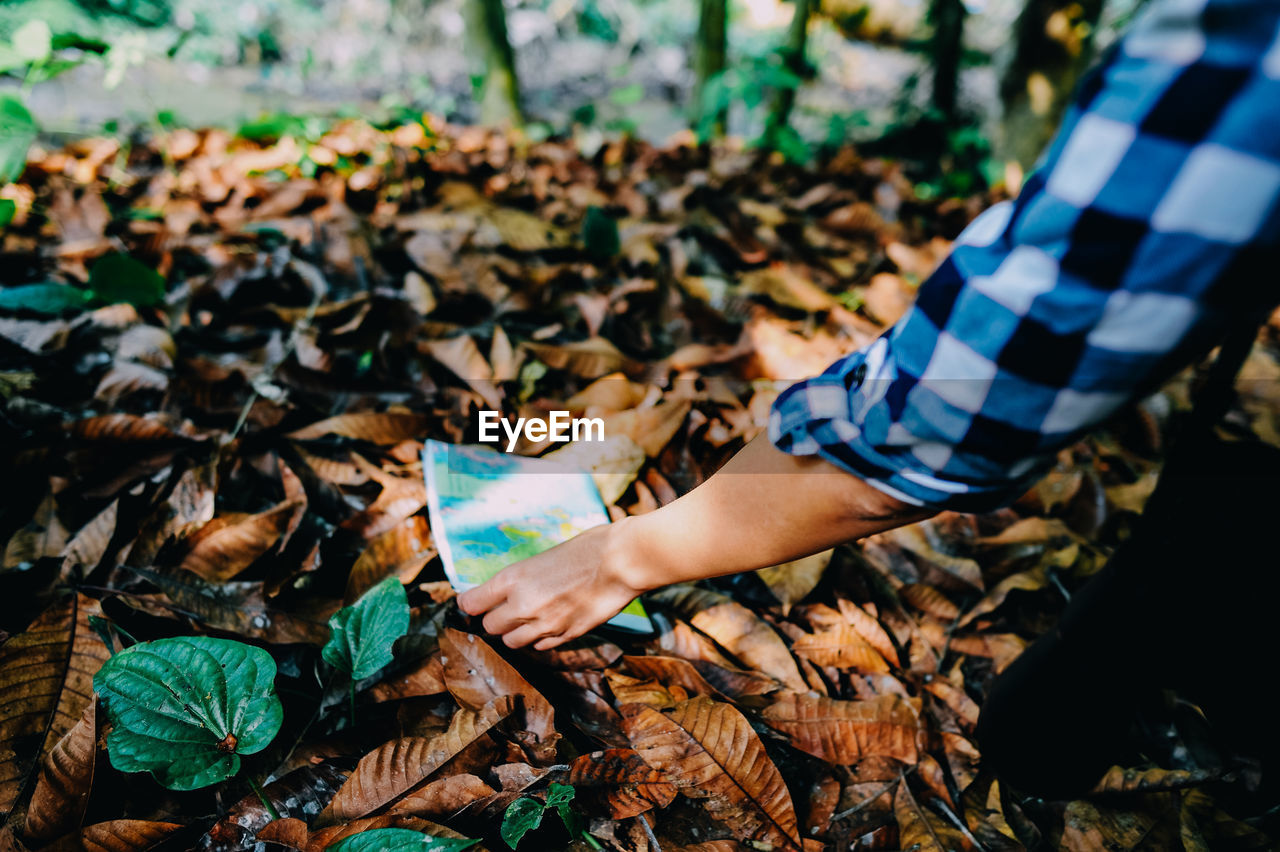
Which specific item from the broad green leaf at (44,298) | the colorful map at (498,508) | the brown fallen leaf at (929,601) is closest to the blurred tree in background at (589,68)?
the broad green leaf at (44,298)

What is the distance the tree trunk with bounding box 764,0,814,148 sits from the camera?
11.5 feet

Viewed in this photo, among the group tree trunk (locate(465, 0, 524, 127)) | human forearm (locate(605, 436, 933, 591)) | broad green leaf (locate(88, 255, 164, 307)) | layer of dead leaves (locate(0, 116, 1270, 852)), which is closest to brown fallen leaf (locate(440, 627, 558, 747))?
layer of dead leaves (locate(0, 116, 1270, 852))

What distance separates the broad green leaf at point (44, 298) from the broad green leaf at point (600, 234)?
1128 millimetres

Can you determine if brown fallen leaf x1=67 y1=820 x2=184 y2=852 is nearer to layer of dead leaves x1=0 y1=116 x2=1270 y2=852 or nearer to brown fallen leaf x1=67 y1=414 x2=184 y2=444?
layer of dead leaves x1=0 y1=116 x2=1270 y2=852

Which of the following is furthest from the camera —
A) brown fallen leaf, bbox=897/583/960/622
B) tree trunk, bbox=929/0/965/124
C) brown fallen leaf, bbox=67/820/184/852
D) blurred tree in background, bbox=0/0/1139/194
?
tree trunk, bbox=929/0/965/124

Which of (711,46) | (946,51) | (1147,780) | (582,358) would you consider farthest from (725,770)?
(946,51)

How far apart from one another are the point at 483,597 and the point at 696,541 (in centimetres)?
32

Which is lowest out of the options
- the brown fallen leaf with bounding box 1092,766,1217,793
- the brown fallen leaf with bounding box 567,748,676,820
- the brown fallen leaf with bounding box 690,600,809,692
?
the brown fallen leaf with bounding box 1092,766,1217,793

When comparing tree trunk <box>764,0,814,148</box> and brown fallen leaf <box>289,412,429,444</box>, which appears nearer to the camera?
brown fallen leaf <box>289,412,429,444</box>

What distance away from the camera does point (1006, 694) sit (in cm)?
90

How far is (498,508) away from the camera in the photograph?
116 centimetres

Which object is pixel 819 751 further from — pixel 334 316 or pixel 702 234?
pixel 702 234

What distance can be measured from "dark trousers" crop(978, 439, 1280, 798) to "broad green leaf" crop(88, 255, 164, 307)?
168 cm

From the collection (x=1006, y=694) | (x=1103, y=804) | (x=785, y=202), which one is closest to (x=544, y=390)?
(x=1006, y=694)
